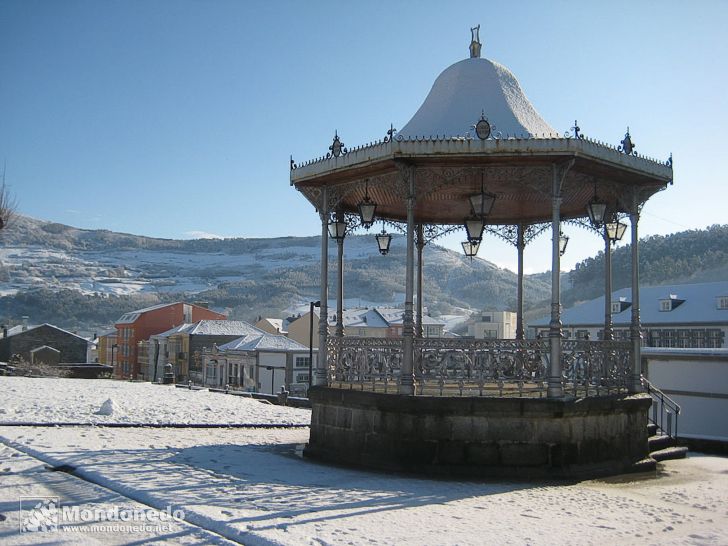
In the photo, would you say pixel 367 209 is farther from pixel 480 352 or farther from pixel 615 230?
pixel 615 230

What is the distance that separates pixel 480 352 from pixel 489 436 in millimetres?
1239

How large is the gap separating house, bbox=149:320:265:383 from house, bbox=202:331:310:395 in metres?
5.30

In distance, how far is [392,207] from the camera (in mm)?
14875

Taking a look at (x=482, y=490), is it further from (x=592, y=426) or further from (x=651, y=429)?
(x=651, y=429)

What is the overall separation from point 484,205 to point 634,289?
10.6 feet

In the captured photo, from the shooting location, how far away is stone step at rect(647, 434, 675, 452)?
12.3 m

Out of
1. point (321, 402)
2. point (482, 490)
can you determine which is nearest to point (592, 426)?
point (482, 490)

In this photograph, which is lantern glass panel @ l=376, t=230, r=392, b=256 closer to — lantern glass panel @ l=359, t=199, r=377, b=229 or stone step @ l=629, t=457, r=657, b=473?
lantern glass panel @ l=359, t=199, r=377, b=229

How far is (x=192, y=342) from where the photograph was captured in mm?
66688

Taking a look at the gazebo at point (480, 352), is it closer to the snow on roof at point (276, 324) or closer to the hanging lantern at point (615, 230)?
the hanging lantern at point (615, 230)

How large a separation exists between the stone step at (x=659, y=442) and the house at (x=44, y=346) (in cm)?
5789

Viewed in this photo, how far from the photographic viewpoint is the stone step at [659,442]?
1233 centimetres

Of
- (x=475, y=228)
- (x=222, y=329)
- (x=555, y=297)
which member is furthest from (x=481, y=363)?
(x=222, y=329)

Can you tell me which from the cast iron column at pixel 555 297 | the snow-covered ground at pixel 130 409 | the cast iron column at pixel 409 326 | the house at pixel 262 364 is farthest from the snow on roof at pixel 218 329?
the cast iron column at pixel 555 297
